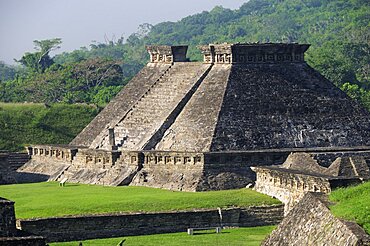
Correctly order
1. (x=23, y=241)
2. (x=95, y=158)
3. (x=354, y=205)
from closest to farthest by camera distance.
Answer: (x=354, y=205) < (x=23, y=241) < (x=95, y=158)

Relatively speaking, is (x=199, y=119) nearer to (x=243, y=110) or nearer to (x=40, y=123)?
(x=243, y=110)

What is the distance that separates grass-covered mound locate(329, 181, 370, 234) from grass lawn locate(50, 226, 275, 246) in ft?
14.2

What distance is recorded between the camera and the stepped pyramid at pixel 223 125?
129ft

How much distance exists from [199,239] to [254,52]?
511 inches

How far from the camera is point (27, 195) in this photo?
37.8 m

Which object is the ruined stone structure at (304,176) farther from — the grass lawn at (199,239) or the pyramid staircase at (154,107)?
the pyramid staircase at (154,107)

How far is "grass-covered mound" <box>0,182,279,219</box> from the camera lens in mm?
34031

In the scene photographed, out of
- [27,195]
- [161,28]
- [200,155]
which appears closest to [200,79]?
[200,155]

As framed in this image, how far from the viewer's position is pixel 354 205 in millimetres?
25016

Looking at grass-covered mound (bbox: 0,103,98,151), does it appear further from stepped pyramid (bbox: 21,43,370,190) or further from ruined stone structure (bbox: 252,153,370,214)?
ruined stone structure (bbox: 252,153,370,214)

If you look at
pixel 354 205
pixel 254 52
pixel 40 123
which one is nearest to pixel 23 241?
pixel 354 205

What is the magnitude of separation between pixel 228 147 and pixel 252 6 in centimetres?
15103

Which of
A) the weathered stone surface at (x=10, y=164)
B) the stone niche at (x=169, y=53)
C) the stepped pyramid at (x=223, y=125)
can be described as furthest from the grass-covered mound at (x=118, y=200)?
the stone niche at (x=169, y=53)

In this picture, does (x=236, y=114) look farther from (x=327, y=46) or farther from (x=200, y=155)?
(x=327, y=46)
